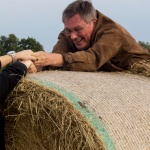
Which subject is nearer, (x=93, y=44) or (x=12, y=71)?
(x=12, y=71)

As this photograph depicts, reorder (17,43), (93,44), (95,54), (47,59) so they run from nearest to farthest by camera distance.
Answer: (47,59) < (95,54) < (93,44) < (17,43)

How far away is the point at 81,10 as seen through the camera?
498cm

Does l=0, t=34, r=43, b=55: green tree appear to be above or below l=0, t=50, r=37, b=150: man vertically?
below

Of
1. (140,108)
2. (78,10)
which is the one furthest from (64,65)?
(140,108)

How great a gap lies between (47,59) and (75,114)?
42.5 inches

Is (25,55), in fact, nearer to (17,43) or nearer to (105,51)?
(105,51)

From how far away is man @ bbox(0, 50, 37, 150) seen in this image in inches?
152

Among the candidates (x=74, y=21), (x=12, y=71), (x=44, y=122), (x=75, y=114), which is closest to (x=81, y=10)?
(x=74, y=21)

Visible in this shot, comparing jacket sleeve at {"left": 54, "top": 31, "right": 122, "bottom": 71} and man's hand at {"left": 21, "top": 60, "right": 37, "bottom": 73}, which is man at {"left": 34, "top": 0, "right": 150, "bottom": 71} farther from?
man's hand at {"left": 21, "top": 60, "right": 37, "bottom": 73}

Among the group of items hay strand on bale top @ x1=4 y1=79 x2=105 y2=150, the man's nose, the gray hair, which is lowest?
hay strand on bale top @ x1=4 y1=79 x2=105 y2=150

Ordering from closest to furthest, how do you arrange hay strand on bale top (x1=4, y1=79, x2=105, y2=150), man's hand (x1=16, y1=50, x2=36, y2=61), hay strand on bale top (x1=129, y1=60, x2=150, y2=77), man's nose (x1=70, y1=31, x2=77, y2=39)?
hay strand on bale top (x1=4, y1=79, x2=105, y2=150), man's hand (x1=16, y1=50, x2=36, y2=61), man's nose (x1=70, y1=31, x2=77, y2=39), hay strand on bale top (x1=129, y1=60, x2=150, y2=77)

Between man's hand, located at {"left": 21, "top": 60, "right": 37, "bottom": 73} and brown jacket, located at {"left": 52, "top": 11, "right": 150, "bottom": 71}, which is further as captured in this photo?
brown jacket, located at {"left": 52, "top": 11, "right": 150, "bottom": 71}

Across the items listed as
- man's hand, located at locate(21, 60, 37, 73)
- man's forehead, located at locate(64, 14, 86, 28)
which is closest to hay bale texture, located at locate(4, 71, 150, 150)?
man's hand, located at locate(21, 60, 37, 73)

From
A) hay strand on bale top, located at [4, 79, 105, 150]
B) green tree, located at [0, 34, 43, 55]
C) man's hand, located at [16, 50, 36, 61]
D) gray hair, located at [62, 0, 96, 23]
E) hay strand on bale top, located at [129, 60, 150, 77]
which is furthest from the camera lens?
green tree, located at [0, 34, 43, 55]
